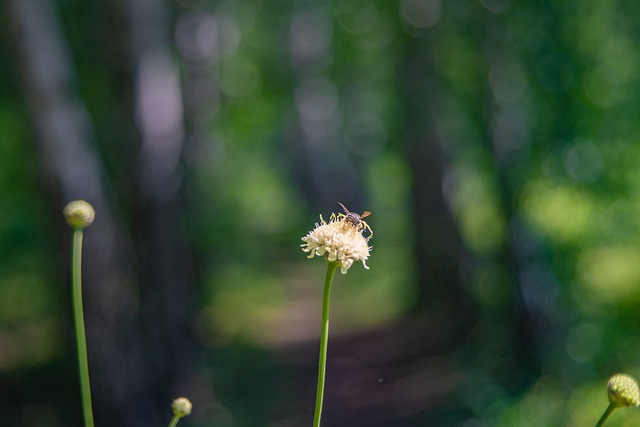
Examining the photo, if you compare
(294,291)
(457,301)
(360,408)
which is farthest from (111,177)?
(294,291)

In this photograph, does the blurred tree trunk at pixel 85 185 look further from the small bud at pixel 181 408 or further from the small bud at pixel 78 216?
the small bud at pixel 181 408

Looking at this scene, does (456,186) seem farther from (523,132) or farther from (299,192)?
(299,192)

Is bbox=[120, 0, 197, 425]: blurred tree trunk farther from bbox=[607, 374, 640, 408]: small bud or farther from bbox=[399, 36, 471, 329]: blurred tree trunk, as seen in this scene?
bbox=[607, 374, 640, 408]: small bud

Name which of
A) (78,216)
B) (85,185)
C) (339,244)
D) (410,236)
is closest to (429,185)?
(410,236)

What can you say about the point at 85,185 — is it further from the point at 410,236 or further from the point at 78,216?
the point at 410,236

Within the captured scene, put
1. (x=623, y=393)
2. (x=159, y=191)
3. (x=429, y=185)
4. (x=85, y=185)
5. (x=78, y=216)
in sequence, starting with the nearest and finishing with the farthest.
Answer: (x=623, y=393), (x=78, y=216), (x=85, y=185), (x=159, y=191), (x=429, y=185)

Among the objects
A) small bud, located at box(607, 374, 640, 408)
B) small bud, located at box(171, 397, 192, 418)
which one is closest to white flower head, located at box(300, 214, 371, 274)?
small bud, located at box(171, 397, 192, 418)

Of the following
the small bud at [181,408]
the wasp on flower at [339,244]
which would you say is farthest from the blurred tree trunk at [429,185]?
the small bud at [181,408]
